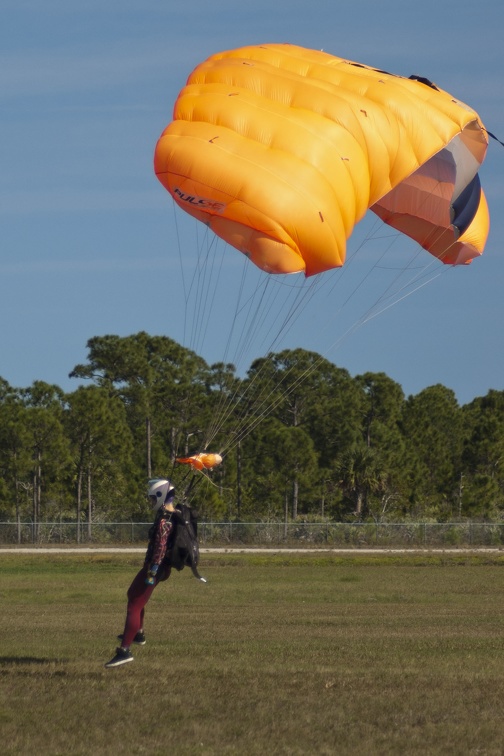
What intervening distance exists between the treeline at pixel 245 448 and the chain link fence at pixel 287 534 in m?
2.53

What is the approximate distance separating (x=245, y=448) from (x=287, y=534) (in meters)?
11.2

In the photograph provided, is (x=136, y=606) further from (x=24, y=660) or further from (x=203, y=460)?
(x=203, y=460)

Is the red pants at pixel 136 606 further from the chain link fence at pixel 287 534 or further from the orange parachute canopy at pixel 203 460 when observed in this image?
the chain link fence at pixel 287 534

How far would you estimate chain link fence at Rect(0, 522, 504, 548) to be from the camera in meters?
49.8

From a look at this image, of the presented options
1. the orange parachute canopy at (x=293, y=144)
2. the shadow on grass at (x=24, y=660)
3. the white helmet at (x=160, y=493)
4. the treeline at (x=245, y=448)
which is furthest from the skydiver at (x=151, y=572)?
the treeline at (x=245, y=448)

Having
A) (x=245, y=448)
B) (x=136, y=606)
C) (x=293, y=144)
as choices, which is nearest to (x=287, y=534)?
(x=245, y=448)

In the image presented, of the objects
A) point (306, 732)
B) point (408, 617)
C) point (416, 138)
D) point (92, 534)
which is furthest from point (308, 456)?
point (306, 732)

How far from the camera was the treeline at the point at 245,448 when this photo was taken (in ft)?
185

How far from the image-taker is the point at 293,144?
13.0 meters

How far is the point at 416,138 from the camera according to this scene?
13961 mm

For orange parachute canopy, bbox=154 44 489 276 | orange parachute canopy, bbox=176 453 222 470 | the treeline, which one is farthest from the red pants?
the treeline

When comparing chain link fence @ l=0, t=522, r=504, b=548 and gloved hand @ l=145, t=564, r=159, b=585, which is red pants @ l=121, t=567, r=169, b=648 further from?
chain link fence @ l=0, t=522, r=504, b=548

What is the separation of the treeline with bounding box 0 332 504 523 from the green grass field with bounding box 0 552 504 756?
30.3 m

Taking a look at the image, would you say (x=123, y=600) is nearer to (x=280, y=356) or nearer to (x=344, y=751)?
(x=344, y=751)
